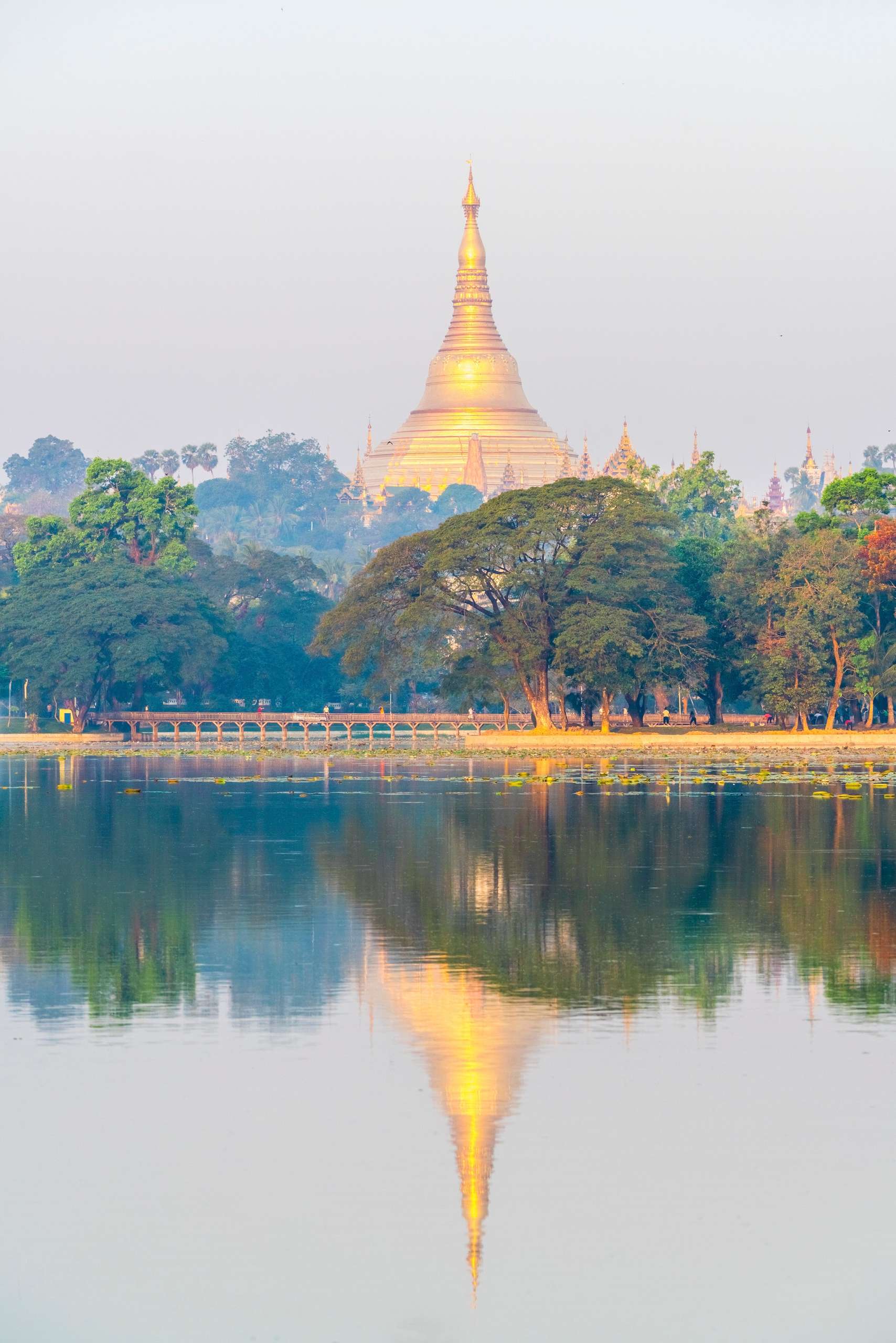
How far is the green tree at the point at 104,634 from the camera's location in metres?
89.7

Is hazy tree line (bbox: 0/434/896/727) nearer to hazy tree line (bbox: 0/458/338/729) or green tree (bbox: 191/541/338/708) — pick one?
hazy tree line (bbox: 0/458/338/729)

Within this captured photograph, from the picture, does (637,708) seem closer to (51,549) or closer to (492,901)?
(51,549)

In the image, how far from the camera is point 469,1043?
735 inches

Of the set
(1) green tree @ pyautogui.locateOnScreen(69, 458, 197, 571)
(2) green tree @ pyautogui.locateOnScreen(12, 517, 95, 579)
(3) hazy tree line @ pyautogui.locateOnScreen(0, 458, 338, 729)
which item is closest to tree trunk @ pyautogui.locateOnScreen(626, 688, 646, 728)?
(3) hazy tree line @ pyautogui.locateOnScreen(0, 458, 338, 729)

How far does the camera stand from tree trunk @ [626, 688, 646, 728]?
85.3 meters

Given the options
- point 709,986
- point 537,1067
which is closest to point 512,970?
point 709,986

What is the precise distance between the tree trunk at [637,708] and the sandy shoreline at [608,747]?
1544 millimetres

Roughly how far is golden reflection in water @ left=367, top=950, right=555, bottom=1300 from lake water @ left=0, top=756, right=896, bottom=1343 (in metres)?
0.04

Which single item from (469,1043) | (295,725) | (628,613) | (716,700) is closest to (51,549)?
(295,725)

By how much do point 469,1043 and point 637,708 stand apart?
221 ft

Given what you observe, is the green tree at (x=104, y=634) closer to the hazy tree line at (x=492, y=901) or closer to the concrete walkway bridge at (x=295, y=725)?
the concrete walkway bridge at (x=295, y=725)

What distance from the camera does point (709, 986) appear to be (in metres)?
21.6

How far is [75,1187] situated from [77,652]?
7588 cm

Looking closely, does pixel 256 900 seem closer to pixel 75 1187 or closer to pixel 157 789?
pixel 75 1187
